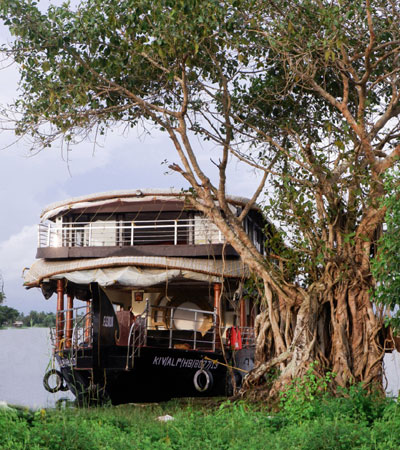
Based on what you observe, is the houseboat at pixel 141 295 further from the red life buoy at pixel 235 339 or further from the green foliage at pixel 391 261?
the green foliage at pixel 391 261

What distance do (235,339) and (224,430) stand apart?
7405 mm

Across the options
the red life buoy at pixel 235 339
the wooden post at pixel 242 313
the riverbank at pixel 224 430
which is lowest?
the riverbank at pixel 224 430

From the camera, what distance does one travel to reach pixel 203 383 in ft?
46.7

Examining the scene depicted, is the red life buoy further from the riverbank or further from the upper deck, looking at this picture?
the riverbank

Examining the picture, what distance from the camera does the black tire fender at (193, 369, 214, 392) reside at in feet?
45.9

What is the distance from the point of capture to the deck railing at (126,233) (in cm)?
1583

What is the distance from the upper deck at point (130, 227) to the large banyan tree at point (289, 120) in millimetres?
2655

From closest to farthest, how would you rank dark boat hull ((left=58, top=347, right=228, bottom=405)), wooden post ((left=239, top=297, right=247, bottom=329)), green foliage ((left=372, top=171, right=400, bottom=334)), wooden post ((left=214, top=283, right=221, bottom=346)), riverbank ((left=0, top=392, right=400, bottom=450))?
riverbank ((left=0, top=392, right=400, bottom=450)) → green foliage ((left=372, top=171, right=400, bottom=334)) → dark boat hull ((left=58, top=347, right=228, bottom=405)) → wooden post ((left=214, top=283, right=221, bottom=346)) → wooden post ((left=239, top=297, right=247, bottom=329))

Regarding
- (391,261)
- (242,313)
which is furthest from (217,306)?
(391,261)

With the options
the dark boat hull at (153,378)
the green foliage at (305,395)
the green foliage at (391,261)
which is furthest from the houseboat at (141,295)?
the green foliage at (391,261)

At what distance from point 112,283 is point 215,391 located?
337cm

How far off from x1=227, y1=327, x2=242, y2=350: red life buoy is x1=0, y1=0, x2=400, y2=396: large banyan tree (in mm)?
2735

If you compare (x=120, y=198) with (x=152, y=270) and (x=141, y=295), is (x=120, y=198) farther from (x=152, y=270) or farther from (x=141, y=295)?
(x=141, y=295)

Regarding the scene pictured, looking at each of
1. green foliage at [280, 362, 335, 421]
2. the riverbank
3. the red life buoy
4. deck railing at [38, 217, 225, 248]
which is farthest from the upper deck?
the riverbank
